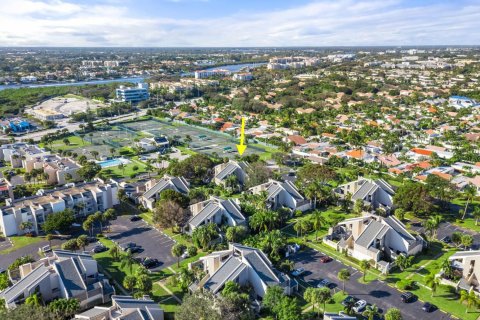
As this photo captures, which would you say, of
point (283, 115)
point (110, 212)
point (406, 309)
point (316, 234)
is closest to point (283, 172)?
point (316, 234)

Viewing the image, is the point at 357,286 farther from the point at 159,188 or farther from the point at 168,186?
the point at 159,188

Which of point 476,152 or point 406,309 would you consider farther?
point 476,152

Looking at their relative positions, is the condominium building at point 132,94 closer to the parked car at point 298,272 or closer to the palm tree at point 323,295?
the parked car at point 298,272

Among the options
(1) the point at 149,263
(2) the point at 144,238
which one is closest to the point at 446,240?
(1) the point at 149,263

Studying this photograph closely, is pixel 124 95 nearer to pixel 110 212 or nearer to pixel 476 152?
pixel 110 212

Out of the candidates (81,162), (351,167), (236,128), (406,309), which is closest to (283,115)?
(236,128)

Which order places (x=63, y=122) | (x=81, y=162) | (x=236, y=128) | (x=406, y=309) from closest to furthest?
(x=406, y=309)
(x=81, y=162)
(x=236, y=128)
(x=63, y=122)

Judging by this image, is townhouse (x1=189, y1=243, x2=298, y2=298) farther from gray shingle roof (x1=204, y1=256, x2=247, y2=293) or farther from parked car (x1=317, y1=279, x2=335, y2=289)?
parked car (x1=317, y1=279, x2=335, y2=289)

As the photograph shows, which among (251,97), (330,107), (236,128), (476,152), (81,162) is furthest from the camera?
(251,97)
